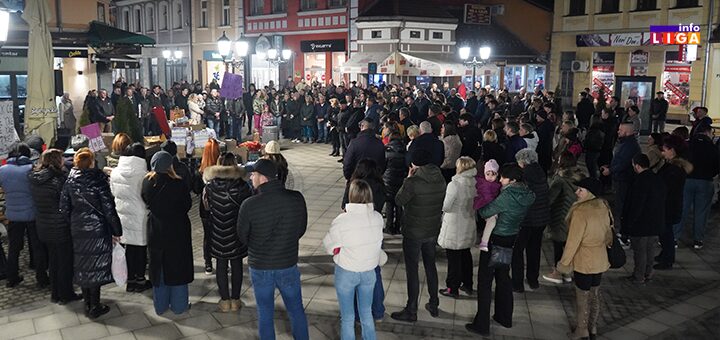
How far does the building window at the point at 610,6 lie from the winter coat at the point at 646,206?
22.7 metres

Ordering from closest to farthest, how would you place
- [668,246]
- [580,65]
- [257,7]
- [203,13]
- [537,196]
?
1. [537,196]
2. [668,246]
3. [580,65]
4. [257,7]
5. [203,13]

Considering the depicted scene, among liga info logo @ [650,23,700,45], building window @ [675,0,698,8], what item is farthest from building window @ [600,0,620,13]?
liga info logo @ [650,23,700,45]

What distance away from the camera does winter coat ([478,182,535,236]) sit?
5.96m

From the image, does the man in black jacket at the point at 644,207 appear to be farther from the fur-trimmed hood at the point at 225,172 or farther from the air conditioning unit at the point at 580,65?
the air conditioning unit at the point at 580,65

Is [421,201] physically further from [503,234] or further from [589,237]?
[589,237]

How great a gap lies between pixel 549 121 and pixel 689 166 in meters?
4.17

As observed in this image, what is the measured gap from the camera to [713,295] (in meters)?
7.57

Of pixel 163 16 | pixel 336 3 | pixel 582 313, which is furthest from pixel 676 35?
pixel 163 16

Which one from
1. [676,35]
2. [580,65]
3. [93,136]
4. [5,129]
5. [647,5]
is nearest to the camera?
[5,129]

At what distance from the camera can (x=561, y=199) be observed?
7.48 m

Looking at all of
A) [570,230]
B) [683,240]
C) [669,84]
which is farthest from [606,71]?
[570,230]

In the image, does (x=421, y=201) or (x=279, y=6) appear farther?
(x=279, y=6)

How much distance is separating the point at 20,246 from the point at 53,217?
117cm

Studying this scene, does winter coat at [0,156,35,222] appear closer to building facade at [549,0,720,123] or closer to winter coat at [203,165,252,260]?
winter coat at [203,165,252,260]
